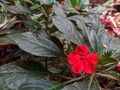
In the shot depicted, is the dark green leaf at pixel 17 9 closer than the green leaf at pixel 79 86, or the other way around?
the green leaf at pixel 79 86

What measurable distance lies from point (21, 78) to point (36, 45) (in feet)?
0.32

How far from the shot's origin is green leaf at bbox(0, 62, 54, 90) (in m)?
0.73

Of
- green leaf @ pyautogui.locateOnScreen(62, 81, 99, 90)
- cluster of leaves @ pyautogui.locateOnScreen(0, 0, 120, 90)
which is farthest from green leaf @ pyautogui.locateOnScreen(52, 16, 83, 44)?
green leaf @ pyautogui.locateOnScreen(62, 81, 99, 90)

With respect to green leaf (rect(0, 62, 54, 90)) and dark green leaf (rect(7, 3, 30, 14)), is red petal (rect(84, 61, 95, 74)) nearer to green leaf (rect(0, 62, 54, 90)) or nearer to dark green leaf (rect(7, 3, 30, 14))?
green leaf (rect(0, 62, 54, 90))

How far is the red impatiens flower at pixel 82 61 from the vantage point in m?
0.75

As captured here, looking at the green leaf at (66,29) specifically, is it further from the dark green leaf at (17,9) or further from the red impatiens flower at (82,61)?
the dark green leaf at (17,9)

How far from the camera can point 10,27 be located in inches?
43.6

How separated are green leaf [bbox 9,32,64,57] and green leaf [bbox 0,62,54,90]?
2.2 inches

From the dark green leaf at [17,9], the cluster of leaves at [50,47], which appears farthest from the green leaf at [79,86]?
the dark green leaf at [17,9]

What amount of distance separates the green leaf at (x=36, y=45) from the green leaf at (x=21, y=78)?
6cm

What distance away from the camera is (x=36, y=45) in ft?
2.62

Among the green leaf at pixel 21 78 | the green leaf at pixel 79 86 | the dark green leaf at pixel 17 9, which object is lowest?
the green leaf at pixel 79 86

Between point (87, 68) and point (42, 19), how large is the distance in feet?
1.29

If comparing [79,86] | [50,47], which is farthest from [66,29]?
[79,86]
